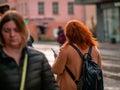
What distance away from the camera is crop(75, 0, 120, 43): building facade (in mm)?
45438

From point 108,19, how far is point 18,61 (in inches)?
1686

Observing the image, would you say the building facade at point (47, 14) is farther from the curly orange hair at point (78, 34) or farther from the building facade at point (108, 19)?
the curly orange hair at point (78, 34)

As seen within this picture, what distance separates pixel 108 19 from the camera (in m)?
46.9

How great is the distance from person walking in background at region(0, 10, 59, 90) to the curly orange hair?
8.10ft

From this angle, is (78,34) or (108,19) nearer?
(78,34)

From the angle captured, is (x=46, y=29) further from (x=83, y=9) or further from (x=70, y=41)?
(x=70, y=41)

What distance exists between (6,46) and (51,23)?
228 feet

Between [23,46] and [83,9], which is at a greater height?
[23,46]

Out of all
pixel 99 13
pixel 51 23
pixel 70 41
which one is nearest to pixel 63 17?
pixel 51 23

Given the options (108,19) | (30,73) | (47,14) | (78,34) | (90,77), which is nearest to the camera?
(30,73)

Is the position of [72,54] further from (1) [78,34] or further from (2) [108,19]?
(2) [108,19]

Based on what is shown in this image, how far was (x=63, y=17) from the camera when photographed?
244ft

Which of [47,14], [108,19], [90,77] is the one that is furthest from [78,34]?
[47,14]

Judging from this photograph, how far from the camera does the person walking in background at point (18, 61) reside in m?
4.35
